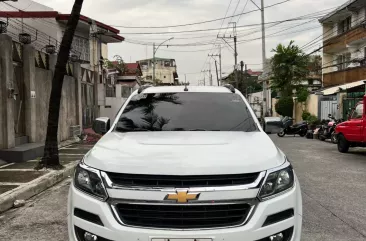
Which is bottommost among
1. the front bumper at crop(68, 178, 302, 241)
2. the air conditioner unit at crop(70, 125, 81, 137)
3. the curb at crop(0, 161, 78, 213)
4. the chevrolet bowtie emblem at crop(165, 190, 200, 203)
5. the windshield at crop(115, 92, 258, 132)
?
the curb at crop(0, 161, 78, 213)

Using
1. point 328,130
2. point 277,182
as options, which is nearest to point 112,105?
point 328,130

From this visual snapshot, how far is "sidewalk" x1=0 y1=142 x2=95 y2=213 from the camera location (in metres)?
6.69

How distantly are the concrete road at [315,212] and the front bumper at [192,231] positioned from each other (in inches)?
70.1

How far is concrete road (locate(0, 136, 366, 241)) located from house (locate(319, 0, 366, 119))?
1476 cm

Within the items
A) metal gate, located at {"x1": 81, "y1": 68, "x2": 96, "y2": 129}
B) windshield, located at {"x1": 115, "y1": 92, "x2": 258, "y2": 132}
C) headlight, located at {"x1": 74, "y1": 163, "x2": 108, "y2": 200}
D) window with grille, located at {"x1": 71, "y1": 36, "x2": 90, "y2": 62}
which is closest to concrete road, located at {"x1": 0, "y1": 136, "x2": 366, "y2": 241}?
windshield, located at {"x1": 115, "y1": 92, "x2": 258, "y2": 132}

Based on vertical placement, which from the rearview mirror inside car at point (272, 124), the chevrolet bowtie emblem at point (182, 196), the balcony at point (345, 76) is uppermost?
the balcony at point (345, 76)

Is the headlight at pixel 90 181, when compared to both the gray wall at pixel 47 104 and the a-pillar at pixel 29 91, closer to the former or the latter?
the a-pillar at pixel 29 91

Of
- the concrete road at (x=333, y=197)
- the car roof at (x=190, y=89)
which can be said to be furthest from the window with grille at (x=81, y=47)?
the car roof at (x=190, y=89)

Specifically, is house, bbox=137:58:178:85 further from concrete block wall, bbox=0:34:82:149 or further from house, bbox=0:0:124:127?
concrete block wall, bbox=0:34:82:149

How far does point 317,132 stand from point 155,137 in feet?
66.1

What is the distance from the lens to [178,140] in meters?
3.65

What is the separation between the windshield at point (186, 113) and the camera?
174 inches

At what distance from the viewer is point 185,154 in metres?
3.17

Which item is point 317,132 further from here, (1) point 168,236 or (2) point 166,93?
(1) point 168,236
